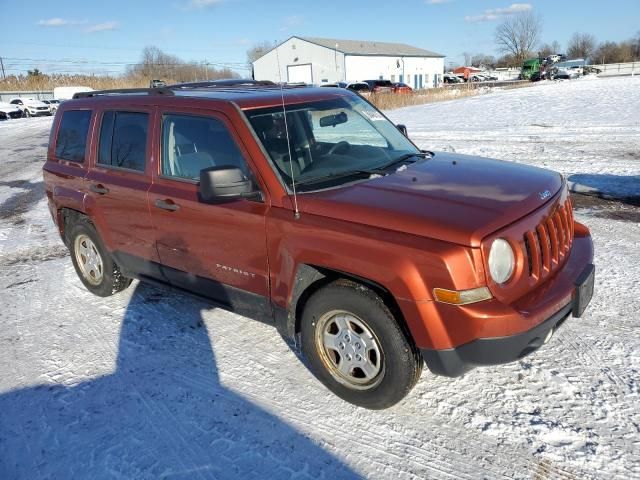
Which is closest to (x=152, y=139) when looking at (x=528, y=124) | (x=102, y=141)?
(x=102, y=141)

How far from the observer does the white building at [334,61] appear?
62062 mm

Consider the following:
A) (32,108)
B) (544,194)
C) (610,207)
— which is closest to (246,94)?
(544,194)

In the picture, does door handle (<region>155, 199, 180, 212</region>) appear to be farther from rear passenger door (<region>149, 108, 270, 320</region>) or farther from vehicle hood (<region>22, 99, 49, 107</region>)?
vehicle hood (<region>22, 99, 49, 107</region>)

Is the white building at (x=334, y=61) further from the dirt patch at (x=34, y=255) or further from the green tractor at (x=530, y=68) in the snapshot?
the dirt patch at (x=34, y=255)

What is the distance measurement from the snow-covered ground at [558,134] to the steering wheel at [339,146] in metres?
5.56

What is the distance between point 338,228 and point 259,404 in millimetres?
1292

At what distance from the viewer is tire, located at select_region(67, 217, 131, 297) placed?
199 inches

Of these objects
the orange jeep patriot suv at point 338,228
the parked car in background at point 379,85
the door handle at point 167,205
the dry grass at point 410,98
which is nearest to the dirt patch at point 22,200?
the orange jeep patriot suv at point 338,228

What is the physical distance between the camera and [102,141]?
4.69 meters

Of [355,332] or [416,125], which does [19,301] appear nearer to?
[355,332]

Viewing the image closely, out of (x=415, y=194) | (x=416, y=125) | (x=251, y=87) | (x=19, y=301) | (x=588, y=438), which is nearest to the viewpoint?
(x=588, y=438)

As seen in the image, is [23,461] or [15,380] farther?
[15,380]

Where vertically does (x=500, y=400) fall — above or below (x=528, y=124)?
below

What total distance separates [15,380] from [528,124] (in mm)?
16667
